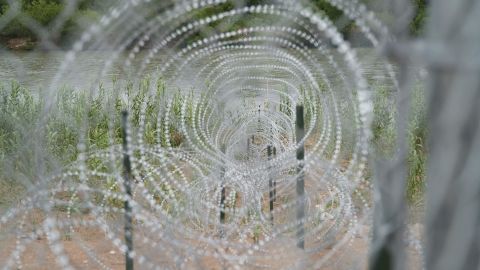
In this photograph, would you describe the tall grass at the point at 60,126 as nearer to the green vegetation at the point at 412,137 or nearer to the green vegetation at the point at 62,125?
the green vegetation at the point at 62,125

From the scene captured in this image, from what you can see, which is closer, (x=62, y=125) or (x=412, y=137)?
(x=412, y=137)

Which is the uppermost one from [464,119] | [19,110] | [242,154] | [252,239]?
[464,119]

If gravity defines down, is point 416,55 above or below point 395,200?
above

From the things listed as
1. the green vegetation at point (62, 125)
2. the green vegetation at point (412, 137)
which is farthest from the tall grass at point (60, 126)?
the green vegetation at point (412, 137)

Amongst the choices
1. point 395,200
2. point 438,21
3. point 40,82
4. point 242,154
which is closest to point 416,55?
point 438,21

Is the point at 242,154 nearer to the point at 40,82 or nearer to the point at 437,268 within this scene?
the point at 40,82

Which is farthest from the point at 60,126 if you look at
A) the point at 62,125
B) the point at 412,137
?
the point at 412,137

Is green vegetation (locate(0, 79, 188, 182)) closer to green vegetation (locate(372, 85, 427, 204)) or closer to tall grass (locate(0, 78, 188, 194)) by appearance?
tall grass (locate(0, 78, 188, 194))

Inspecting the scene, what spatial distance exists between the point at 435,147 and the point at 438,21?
11 cm

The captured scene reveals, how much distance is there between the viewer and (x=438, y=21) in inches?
20.3

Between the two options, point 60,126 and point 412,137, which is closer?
point 412,137

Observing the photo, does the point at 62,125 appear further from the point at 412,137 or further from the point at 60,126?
the point at 412,137

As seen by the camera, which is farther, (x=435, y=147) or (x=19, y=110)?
(x=19, y=110)

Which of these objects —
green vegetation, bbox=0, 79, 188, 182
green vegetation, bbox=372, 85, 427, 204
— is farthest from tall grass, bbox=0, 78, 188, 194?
green vegetation, bbox=372, 85, 427, 204
